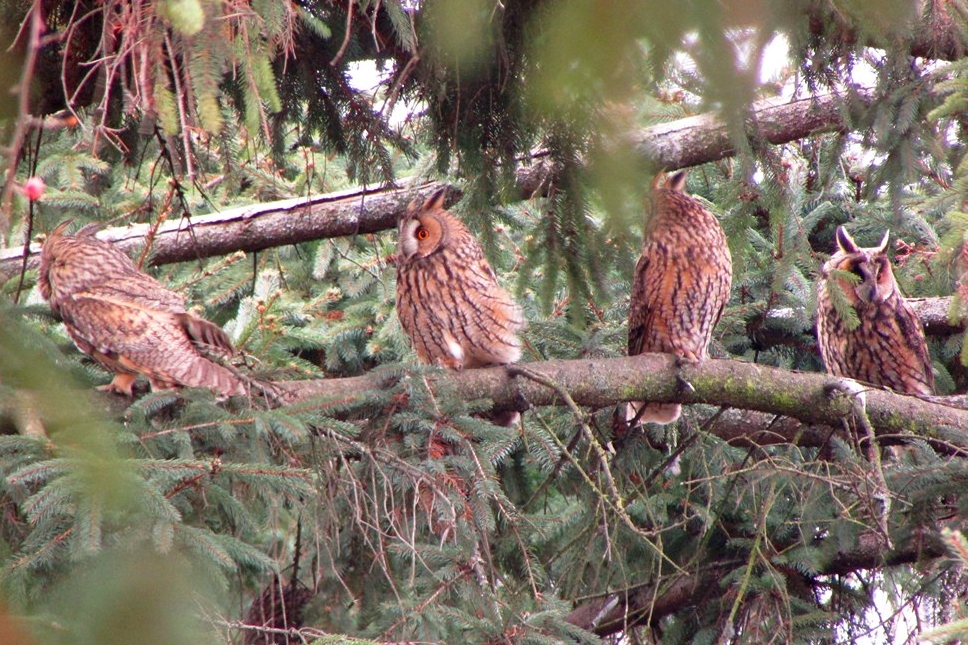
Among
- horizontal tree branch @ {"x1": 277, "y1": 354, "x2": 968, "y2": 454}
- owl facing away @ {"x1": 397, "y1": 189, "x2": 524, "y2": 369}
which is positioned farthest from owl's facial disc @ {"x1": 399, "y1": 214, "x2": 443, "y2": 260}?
horizontal tree branch @ {"x1": 277, "y1": 354, "x2": 968, "y2": 454}

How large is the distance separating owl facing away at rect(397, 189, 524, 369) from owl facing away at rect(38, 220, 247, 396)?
2.96ft

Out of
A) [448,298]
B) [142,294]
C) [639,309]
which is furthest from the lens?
[639,309]

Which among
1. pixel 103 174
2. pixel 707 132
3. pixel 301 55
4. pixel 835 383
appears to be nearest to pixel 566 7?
pixel 301 55

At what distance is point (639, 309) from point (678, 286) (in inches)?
8.0

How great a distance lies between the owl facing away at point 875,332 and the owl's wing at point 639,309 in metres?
0.93

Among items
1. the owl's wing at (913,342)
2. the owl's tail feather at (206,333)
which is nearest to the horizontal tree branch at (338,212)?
the owl's tail feather at (206,333)

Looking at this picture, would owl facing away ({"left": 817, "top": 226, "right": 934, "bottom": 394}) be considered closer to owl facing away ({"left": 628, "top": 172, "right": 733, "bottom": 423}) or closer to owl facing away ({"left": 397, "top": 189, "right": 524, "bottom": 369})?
owl facing away ({"left": 628, "top": 172, "right": 733, "bottom": 423})

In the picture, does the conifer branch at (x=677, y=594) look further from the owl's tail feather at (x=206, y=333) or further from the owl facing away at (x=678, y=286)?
the owl's tail feather at (x=206, y=333)

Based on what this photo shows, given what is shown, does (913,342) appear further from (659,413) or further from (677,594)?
(677,594)

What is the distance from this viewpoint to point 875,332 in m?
5.01

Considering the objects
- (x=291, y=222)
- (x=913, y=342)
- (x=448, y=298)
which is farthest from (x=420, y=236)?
(x=913, y=342)

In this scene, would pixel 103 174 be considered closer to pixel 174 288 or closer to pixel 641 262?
pixel 174 288

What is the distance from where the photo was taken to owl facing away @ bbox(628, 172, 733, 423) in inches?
172

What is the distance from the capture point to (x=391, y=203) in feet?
14.8
